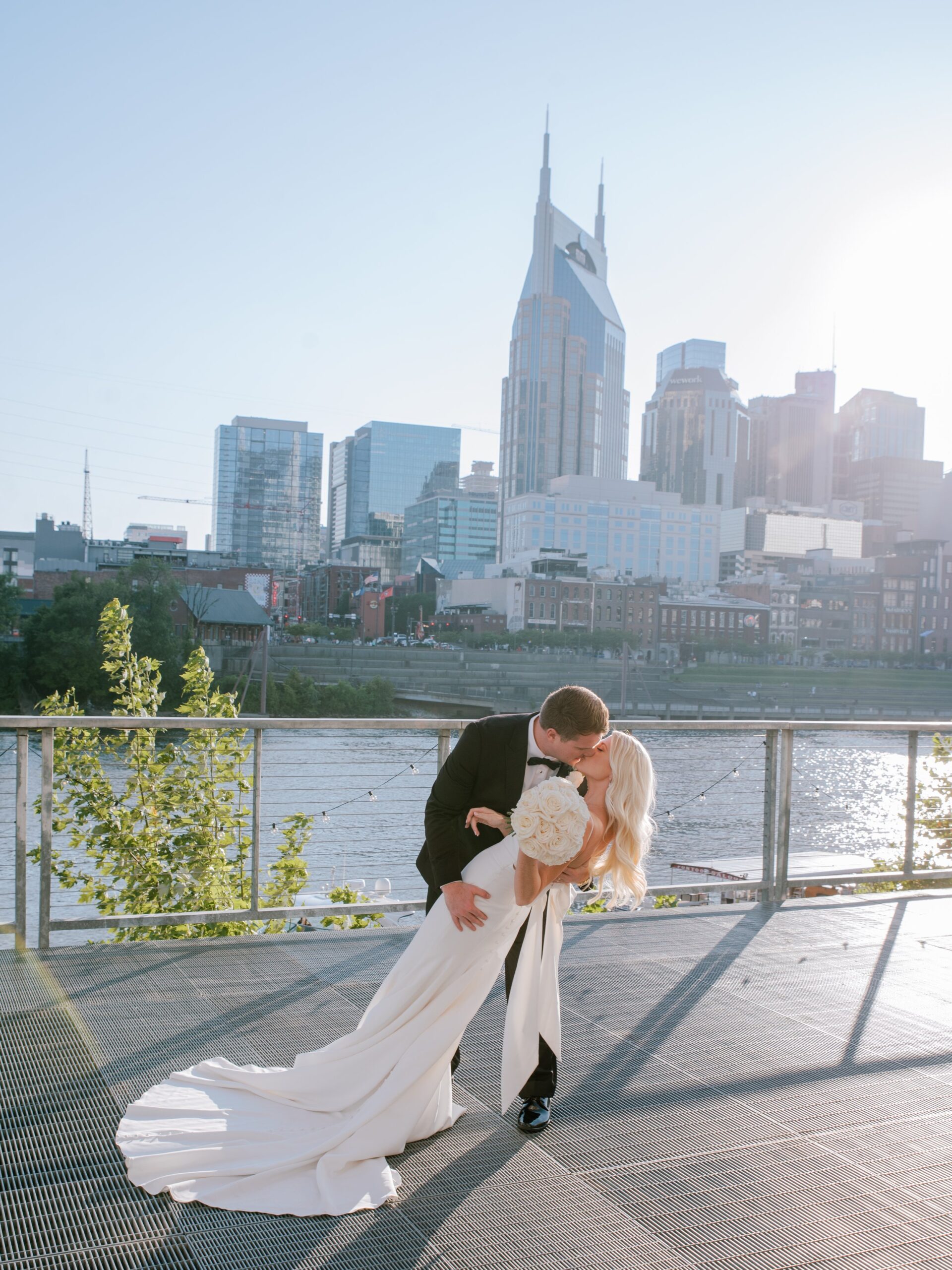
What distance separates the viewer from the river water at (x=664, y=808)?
1886 cm

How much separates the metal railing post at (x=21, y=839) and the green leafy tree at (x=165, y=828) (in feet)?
2.52

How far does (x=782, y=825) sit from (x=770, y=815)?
0.39ft

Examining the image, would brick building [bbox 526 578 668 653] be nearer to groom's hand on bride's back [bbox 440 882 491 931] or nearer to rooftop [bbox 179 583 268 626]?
rooftop [bbox 179 583 268 626]

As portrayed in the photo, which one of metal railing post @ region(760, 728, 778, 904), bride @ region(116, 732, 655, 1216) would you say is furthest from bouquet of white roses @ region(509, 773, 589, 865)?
metal railing post @ region(760, 728, 778, 904)

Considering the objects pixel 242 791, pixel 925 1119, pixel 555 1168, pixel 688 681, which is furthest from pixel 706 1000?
pixel 688 681

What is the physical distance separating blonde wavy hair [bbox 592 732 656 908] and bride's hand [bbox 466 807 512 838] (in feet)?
1.00

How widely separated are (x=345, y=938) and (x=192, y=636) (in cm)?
6689

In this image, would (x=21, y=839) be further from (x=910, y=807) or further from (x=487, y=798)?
(x=910, y=807)

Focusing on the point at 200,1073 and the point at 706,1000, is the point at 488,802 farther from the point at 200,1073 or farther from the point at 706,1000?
the point at 706,1000

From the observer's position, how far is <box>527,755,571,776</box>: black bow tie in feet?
11.4

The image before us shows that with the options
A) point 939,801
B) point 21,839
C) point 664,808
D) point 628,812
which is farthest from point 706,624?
point 628,812

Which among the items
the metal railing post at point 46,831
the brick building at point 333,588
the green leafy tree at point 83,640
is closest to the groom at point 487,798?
the metal railing post at point 46,831

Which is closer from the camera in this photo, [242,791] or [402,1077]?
[402,1077]

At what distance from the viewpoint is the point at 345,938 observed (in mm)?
5836
